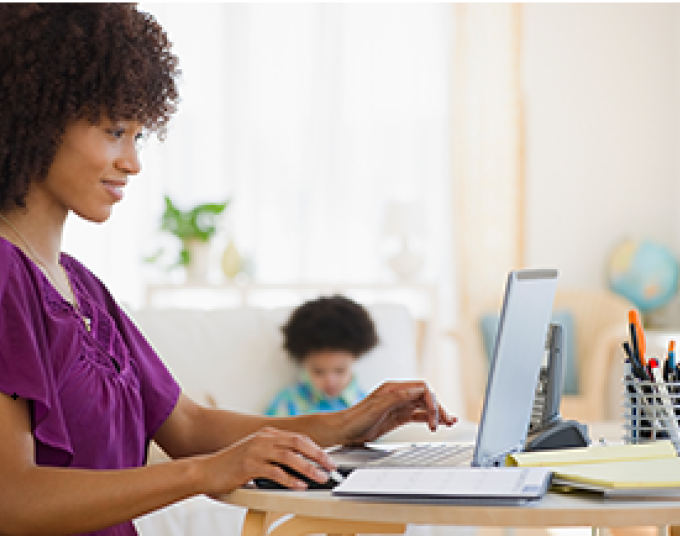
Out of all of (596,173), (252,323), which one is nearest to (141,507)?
(252,323)

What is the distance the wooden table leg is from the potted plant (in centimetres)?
319

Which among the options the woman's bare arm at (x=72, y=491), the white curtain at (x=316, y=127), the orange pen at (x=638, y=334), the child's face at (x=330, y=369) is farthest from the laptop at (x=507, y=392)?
the white curtain at (x=316, y=127)

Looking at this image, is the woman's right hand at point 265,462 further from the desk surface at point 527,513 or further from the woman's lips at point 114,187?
the woman's lips at point 114,187

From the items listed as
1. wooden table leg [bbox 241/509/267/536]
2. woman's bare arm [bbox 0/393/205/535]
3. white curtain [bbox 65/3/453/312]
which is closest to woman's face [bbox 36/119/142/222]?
woman's bare arm [bbox 0/393/205/535]

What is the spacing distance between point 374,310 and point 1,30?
1.61 meters

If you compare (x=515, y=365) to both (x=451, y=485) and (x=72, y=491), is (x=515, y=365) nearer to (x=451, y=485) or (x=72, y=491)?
(x=451, y=485)

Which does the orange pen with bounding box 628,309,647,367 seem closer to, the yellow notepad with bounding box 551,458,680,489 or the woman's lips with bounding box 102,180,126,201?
the yellow notepad with bounding box 551,458,680,489

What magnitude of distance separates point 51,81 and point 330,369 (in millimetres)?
1444

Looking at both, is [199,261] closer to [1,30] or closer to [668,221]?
[668,221]

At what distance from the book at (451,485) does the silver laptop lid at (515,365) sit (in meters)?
0.10

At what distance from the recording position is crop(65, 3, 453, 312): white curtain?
15.4 ft

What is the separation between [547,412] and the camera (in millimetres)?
1210

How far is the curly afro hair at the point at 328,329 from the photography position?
7.56 ft

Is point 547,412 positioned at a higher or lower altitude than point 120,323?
lower
